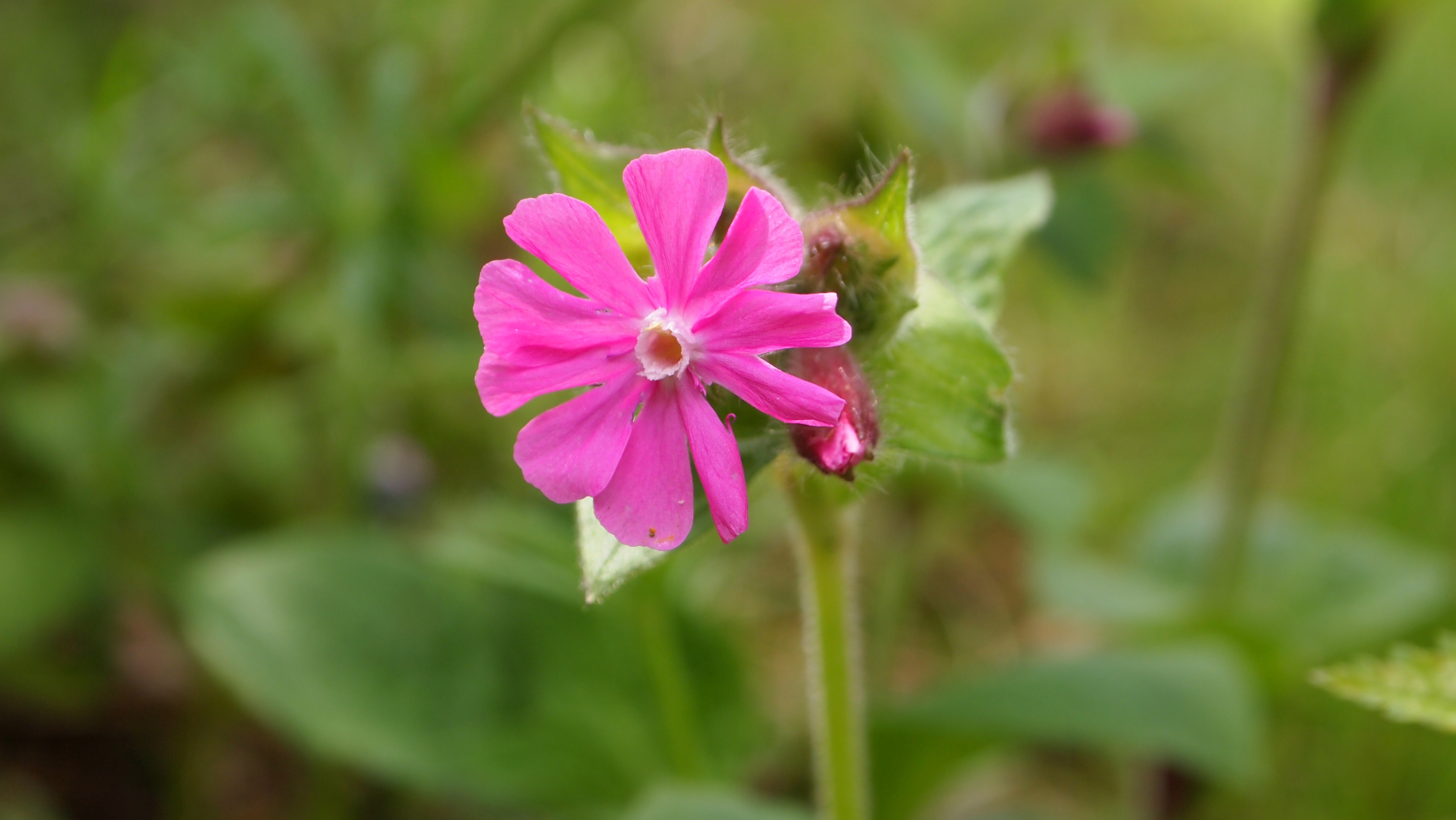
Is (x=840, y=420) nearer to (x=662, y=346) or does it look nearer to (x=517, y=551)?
(x=662, y=346)

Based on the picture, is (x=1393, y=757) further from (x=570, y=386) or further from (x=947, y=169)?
(x=570, y=386)

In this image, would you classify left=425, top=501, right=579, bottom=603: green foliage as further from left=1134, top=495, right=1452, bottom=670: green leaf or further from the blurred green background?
left=1134, top=495, right=1452, bottom=670: green leaf

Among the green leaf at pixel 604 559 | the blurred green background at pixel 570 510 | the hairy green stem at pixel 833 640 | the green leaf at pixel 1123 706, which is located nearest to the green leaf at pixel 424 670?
the blurred green background at pixel 570 510

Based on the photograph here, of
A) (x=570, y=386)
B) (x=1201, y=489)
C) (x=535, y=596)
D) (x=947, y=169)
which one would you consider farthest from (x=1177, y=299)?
(x=570, y=386)

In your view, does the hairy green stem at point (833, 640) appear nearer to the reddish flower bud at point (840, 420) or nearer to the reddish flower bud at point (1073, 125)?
the reddish flower bud at point (840, 420)

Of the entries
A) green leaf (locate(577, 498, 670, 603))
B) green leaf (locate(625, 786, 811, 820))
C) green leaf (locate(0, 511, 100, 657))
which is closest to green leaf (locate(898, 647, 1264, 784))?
green leaf (locate(625, 786, 811, 820))

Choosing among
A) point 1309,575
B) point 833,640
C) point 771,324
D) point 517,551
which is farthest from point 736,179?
point 1309,575
